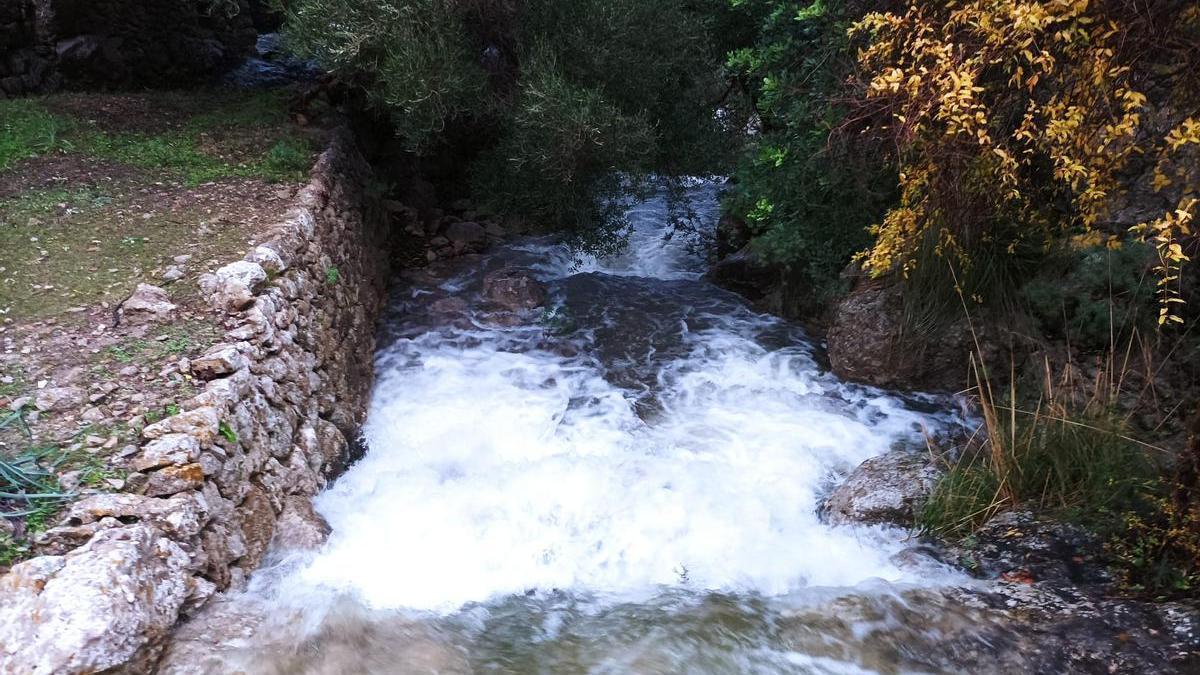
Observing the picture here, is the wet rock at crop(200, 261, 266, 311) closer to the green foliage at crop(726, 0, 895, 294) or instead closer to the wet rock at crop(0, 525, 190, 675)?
the wet rock at crop(0, 525, 190, 675)

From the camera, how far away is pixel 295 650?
11.8ft

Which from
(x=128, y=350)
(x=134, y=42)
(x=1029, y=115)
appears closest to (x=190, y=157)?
(x=128, y=350)

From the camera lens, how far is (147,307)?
493 centimetres

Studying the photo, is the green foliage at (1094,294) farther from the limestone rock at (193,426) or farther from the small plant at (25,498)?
the small plant at (25,498)

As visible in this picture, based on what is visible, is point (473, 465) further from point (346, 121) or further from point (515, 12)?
point (346, 121)

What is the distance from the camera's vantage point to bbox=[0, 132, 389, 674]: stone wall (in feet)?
10.0

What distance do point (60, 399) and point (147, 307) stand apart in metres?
0.96

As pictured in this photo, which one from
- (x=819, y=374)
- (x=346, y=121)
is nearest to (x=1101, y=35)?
(x=819, y=374)

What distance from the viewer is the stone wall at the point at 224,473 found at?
3062 mm

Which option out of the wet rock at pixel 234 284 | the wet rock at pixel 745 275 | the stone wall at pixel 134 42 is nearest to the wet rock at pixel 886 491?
the wet rock at pixel 745 275

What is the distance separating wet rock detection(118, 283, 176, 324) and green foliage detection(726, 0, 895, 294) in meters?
4.74

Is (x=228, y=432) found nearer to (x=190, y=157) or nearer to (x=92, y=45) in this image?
(x=190, y=157)

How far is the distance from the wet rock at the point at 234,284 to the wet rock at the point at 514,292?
3058mm

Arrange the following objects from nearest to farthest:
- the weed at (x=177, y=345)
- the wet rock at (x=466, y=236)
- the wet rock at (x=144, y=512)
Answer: the wet rock at (x=144, y=512) → the weed at (x=177, y=345) → the wet rock at (x=466, y=236)
